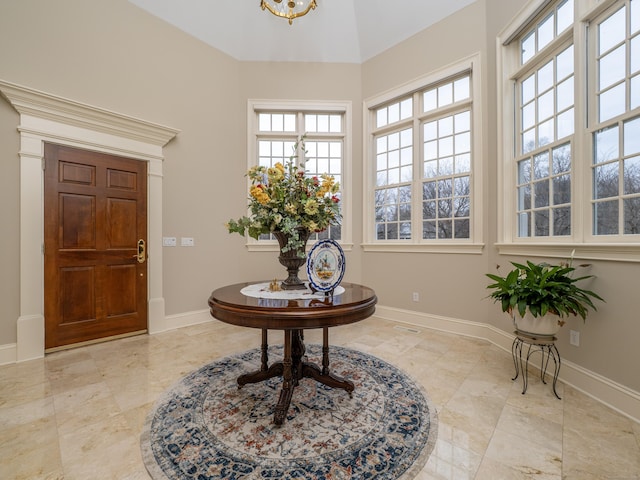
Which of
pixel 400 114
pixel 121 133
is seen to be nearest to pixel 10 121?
pixel 121 133

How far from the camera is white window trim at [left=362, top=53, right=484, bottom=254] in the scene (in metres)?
3.11

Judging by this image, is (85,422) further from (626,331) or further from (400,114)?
(400,114)

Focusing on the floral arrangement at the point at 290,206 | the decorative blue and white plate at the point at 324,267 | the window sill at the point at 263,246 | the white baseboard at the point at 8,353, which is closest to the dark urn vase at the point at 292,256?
the floral arrangement at the point at 290,206

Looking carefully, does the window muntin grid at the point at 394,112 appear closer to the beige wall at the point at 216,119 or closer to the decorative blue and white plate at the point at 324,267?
the beige wall at the point at 216,119

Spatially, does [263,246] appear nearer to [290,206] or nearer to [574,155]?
[290,206]

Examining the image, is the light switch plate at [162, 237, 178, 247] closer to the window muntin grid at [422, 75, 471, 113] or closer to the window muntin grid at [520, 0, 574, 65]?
the window muntin grid at [422, 75, 471, 113]

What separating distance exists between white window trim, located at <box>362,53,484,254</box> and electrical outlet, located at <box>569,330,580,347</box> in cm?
114

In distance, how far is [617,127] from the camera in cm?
189

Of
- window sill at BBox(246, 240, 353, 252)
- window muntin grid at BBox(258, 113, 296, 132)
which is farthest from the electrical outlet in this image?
window muntin grid at BBox(258, 113, 296, 132)

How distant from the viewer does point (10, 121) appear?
251cm

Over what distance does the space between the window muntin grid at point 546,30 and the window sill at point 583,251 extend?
1739 mm

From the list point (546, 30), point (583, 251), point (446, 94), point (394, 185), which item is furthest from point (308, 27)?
point (583, 251)

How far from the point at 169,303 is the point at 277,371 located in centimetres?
212

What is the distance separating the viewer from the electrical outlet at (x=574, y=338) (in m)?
2.07
